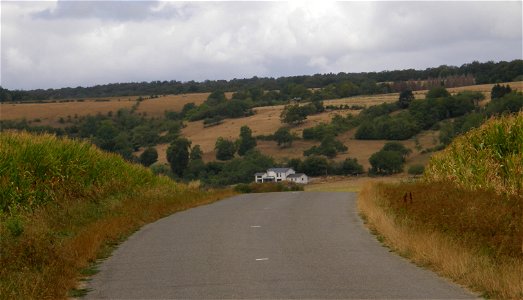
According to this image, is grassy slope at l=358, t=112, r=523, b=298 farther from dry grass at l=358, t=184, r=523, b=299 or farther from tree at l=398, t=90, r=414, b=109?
tree at l=398, t=90, r=414, b=109

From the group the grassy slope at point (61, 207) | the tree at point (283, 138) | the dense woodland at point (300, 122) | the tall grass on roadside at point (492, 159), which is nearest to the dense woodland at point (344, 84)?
the dense woodland at point (300, 122)

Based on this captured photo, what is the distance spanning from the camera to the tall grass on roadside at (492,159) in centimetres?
1789

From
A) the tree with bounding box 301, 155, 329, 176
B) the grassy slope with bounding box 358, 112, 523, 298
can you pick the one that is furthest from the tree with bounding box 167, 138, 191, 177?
the grassy slope with bounding box 358, 112, 523, 298

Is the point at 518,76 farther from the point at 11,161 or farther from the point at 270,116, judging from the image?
the point at 11,161

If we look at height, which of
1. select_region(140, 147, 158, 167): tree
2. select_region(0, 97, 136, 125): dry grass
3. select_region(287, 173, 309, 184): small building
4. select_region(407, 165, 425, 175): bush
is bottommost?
select_region(287, 173, 309, 184): small building

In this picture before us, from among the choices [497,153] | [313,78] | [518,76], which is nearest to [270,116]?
[518,76]

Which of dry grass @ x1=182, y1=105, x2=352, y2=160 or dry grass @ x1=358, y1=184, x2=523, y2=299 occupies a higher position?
dry grass @ x1=358, y1=184, x2=523, y2=299

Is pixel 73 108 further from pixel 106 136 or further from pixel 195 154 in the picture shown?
pixel 106 136

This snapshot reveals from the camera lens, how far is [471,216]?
44.0 ft

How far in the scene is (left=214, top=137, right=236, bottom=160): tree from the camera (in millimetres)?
74875

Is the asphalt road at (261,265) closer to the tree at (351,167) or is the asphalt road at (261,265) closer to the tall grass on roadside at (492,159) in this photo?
the tall grass on roadside at (492,159)

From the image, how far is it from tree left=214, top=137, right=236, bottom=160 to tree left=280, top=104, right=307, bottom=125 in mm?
19412

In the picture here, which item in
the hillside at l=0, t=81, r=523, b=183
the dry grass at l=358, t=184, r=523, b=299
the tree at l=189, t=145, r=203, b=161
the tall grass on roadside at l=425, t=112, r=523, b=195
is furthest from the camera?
the hillside at l=0, t=81, r=523, b=183

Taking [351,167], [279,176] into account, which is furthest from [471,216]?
[351,167]
